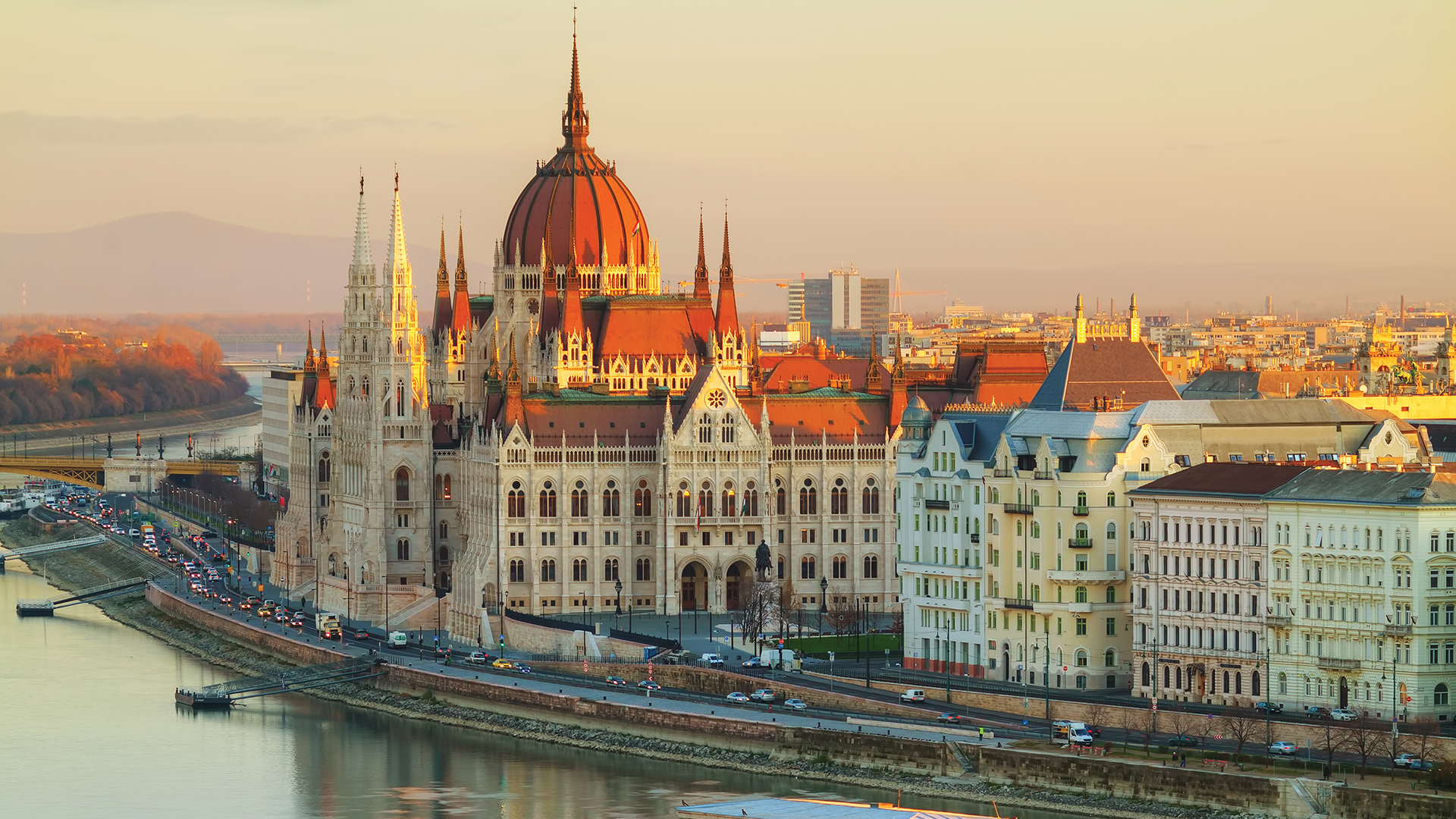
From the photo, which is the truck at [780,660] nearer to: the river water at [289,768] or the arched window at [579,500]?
the river water at [289,768]

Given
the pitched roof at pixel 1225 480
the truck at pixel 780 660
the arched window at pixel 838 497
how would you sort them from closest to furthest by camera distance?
the pitched roof at pixel 1225 480 < the truck at pixel 780 660 < the arched window at pixel 838 497

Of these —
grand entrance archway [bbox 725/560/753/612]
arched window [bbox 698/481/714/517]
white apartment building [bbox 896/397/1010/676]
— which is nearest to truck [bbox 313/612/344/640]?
arched window [bbox 698/481/714/517]

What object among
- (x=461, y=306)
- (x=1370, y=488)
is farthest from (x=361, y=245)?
(x=1370, y=488)

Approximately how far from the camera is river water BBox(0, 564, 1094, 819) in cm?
11631

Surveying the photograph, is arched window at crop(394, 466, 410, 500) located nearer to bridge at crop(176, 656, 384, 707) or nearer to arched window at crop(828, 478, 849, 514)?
bridge at crop(176, 656, 384, 707)

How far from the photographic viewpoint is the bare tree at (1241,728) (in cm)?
10944

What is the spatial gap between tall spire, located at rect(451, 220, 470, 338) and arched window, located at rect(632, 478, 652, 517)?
1133 inches

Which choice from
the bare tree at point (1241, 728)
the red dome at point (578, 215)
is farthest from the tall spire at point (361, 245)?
the bare tree at point (1241, 728)

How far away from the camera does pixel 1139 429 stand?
12475cm

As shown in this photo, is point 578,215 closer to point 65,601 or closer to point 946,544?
point 65,601

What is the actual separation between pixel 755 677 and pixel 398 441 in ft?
135

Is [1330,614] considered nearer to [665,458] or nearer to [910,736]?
[910,736]

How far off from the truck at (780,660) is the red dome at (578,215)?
4928 centimetres

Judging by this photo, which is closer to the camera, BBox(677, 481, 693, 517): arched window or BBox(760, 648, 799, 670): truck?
BBox(760, 648, 799, 670): truck
